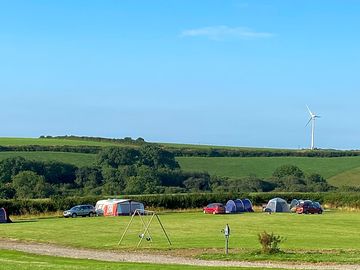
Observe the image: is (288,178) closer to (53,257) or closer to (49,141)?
(49,141)

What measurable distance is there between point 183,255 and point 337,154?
353 feet

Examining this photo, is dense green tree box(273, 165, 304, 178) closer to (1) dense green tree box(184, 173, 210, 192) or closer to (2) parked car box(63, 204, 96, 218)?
(1) dense green tree box(184, 173, 210, 192)

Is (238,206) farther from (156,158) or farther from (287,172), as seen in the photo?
(156,158)

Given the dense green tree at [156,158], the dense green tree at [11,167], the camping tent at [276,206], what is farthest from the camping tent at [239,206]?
the dense green tree at [156,158]

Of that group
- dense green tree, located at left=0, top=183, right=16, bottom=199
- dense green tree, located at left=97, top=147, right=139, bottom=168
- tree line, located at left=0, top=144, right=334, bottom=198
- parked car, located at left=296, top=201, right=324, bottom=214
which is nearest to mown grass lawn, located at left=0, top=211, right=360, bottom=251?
parked car, located at left=296, top=201, right=324, bottom=214

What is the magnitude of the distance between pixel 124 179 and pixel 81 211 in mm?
33052

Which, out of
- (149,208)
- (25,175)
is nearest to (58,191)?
(25,175)

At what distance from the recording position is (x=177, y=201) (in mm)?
81750

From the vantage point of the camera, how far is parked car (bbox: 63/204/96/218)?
70125 millimetres

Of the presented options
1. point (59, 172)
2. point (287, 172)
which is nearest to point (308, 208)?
point (287, 172)

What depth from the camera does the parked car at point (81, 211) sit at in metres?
70.1

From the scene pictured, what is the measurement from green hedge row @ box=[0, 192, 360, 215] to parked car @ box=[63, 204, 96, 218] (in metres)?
4.08

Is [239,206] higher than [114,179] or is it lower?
lower

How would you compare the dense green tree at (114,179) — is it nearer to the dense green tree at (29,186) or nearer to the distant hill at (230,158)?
the distant hill at (230,158)
